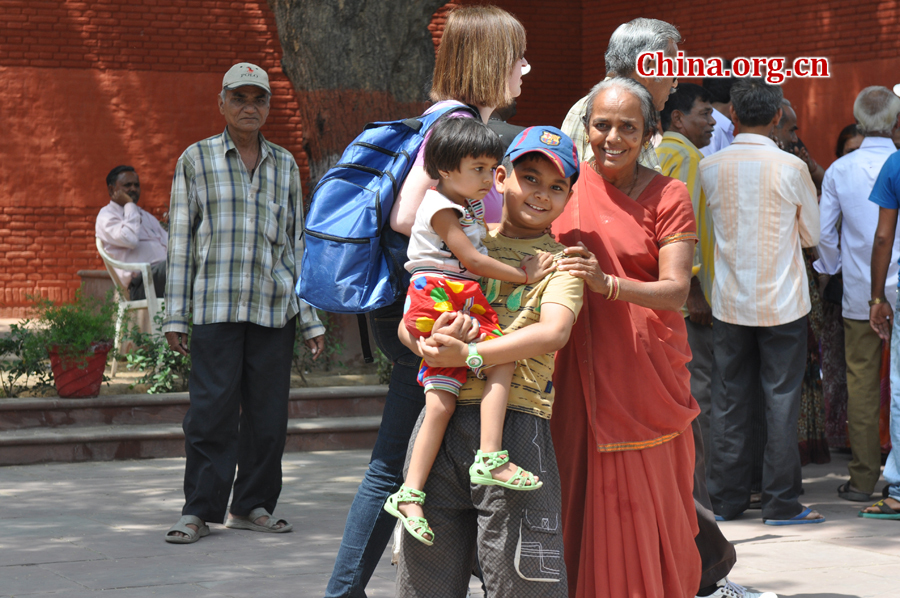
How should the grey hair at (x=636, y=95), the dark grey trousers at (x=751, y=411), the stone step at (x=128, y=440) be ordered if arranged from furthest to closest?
the stone step at (x=128, y=440), the dark grey trousers at (x=751, y=411), the grey hair at (x=636, y=95)

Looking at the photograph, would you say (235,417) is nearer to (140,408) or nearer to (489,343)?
(140,408)

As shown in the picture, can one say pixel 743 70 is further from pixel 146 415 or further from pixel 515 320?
pixel 515 320

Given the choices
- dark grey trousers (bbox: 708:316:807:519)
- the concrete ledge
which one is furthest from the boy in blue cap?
the concrete ledge

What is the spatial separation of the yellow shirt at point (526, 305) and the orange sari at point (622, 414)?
1.06 feet

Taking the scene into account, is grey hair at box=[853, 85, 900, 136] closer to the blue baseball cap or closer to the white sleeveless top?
the blue baseball cap

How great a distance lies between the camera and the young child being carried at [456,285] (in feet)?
9.52

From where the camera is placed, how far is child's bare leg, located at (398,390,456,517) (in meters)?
2.95

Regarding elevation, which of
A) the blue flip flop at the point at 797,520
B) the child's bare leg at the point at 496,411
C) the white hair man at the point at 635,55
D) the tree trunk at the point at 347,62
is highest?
the tree trunk at the point at 347,62

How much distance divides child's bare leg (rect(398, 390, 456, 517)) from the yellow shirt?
6cm

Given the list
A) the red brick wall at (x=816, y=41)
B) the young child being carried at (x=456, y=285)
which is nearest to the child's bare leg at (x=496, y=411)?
the young child being carried at (x=456, y=285)

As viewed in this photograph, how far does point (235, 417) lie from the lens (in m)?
5.20

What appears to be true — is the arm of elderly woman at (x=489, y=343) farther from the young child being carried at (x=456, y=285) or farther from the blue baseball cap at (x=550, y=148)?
the blue baseball cap at (x=550, y=148)

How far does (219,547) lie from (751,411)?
272 cm

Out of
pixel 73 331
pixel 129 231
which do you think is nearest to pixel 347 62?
pixel 129 231
